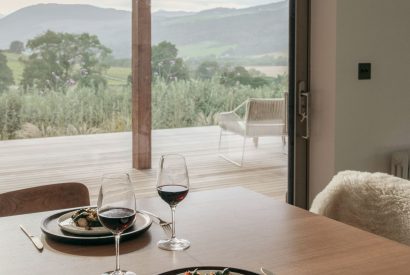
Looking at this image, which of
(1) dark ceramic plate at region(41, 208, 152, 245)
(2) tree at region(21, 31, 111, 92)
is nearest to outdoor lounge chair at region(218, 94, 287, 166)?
(2) tree at region(21, 31, 111, 92)

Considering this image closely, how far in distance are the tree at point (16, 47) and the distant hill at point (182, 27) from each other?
0.02 m

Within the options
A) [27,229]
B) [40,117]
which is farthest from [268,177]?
[27,229]

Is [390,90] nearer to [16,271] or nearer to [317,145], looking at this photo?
[317,145]

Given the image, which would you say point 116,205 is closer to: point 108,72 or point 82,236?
point 82,236

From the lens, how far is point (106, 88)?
3.07 metres

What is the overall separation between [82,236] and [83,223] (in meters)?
0.06

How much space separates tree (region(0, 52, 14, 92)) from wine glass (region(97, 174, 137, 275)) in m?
1.67

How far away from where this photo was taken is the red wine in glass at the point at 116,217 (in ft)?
4.29

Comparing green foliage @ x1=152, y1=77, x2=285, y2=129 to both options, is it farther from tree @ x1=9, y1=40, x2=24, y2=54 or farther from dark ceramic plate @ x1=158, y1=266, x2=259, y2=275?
dark ceramic plate @ x1=158, y1=266, x2=259, y2=275

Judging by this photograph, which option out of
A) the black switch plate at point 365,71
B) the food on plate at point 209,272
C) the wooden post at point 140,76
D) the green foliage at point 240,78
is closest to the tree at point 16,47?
the wooden post at point 140,76

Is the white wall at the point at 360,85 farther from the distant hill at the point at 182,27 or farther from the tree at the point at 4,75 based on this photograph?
the tree at the point at 4,75

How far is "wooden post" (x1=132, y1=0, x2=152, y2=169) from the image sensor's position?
3.15m

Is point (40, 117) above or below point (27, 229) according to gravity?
above

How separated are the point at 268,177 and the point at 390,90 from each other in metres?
0.95
